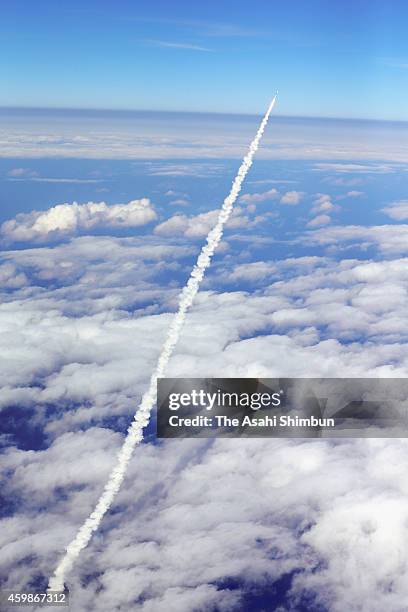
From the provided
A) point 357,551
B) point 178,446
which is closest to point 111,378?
point 178,446

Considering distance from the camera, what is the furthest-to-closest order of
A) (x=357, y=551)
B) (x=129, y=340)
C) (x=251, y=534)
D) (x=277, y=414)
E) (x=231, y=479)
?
(x=129, y=340) < (x=277, y=414) < (x=231, y=479) < (x=251, y=534) < (x=357, y=551)

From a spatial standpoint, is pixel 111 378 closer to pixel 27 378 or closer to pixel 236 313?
pixel 27 378

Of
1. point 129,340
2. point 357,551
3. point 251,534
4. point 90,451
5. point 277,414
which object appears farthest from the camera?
point 129,340

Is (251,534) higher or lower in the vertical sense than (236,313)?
lower

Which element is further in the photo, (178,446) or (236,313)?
(236,313)

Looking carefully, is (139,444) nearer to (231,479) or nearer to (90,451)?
(90,451)

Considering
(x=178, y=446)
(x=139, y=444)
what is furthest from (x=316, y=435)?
(x=139, y=444)
